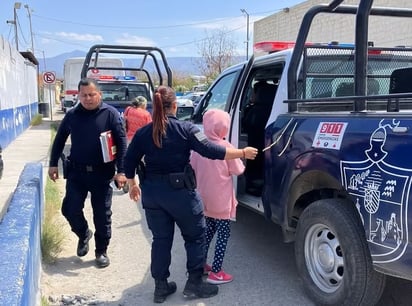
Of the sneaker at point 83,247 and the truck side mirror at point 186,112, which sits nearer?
the sneaker at point 83,247

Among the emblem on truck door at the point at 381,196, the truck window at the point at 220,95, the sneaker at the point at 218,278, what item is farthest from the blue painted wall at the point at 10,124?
the emblem on truck door at the point at 381,196

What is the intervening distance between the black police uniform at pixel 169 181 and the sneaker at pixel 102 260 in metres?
1.04

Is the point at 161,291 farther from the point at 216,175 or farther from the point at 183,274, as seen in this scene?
the point at 216,175

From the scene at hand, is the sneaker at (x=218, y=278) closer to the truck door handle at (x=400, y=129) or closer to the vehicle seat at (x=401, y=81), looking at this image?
the truck door handle at (x=400, y=129)

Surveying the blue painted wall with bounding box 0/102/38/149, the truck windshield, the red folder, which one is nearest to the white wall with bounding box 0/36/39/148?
the blue painted wall with bounding box 0/102/38/149

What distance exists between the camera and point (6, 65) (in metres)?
13.7

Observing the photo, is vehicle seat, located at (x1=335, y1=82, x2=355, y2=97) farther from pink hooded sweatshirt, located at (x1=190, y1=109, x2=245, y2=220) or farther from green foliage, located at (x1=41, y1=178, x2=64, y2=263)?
green foliage, located at (x1=41, y1=178, x2=64, y2=263)

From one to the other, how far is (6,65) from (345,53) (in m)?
11.7

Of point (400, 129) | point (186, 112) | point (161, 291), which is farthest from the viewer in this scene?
point (186, 112)

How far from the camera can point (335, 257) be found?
3379 millimetres

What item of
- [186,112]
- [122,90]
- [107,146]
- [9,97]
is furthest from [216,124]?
[9,97]

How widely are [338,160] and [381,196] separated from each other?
432 mm

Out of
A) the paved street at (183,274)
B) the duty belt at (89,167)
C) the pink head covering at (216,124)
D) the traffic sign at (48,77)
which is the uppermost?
the traffic sign at (48,77)

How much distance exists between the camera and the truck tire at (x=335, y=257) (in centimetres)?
309
